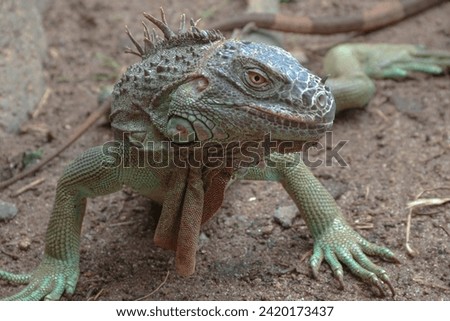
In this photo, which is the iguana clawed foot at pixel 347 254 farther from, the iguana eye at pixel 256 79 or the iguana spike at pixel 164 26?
the iguana spike at pixel 164 26

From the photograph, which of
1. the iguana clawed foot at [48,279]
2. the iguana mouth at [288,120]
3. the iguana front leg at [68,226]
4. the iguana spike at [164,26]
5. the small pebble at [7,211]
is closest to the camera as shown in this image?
the iguana mouth at [288,120]

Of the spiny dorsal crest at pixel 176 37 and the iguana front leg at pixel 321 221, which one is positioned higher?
the spiny dorsal crest at pixel 176 37

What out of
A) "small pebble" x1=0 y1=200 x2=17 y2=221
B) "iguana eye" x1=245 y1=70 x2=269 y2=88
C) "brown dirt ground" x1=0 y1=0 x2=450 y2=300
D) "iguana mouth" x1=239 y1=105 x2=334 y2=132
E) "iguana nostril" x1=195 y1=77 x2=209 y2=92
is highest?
"iguana eye" x1=245 y1=70 x2=269 y2=88

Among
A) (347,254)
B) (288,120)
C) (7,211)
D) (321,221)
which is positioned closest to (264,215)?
(321,221)

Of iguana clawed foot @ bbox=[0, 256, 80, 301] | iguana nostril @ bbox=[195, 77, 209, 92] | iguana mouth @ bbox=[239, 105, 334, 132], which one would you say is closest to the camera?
iguana mouth @ bbox=[239, 105, 334, 132]

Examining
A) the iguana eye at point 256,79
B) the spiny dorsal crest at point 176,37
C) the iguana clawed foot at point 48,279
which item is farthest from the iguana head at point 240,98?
the iguana clawed foot at point 48,279

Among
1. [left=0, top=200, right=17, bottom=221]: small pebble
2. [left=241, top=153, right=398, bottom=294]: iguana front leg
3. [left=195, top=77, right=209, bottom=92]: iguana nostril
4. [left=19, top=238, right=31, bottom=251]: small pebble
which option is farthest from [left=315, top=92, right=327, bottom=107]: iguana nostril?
[left=0, top=200, right=17, bottom=221]: small pebble

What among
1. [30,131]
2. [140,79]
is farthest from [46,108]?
[140,79]

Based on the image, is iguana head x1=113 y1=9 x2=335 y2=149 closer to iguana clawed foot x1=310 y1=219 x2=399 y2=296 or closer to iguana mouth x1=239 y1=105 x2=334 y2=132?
iguana mouth x1=239 y1=105 x2=334 y2=132
